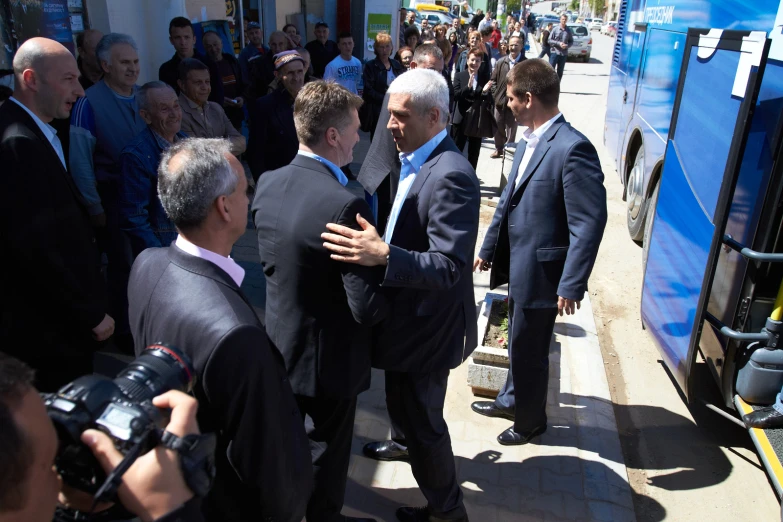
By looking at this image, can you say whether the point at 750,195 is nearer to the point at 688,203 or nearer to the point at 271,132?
the point at 688,203

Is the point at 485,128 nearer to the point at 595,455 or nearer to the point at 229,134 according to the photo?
the point at 229,134

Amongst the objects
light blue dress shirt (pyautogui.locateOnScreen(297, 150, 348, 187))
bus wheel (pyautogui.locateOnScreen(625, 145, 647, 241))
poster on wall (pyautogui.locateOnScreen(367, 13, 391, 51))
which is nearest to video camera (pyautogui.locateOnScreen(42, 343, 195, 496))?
light blue dress shirt (pyautogui.locateOnScreen(297, 150, 348, 187))

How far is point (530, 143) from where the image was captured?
3.03 metres

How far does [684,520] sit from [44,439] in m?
2.96

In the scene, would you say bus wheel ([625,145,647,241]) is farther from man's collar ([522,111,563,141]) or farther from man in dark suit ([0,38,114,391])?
man in dark suit ([0,38,114,391])

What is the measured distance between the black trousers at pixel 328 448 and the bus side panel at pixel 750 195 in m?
2.27

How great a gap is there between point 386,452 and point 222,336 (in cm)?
203

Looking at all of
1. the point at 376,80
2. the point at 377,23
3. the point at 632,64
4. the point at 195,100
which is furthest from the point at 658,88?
the point at 377,23

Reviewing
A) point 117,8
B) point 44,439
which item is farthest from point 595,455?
point 117,8

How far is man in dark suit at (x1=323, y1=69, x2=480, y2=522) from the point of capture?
2.21 meters

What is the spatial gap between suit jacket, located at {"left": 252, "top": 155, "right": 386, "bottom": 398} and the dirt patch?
1.70 meters

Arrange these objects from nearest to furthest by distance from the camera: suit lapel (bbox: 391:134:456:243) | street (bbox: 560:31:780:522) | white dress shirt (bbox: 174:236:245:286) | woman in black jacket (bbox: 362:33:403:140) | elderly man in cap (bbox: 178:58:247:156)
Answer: white dress shirt (bbox: 174:236:245:286)
suit lapel (bbox: 391:134:456:243)
street (bbox: 560:31:780:522)
elderly man in cap (bbox: 178:58:247:156)
woman in black jacket (bbox: 362:33:403:140)

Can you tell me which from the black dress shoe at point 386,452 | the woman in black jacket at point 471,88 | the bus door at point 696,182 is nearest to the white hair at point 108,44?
the black dress shoe at point 386,452

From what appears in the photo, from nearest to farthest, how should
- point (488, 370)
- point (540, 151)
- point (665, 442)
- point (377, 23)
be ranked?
point (540, 151), point (665, 442), point (488, 370), point (377, 23)
